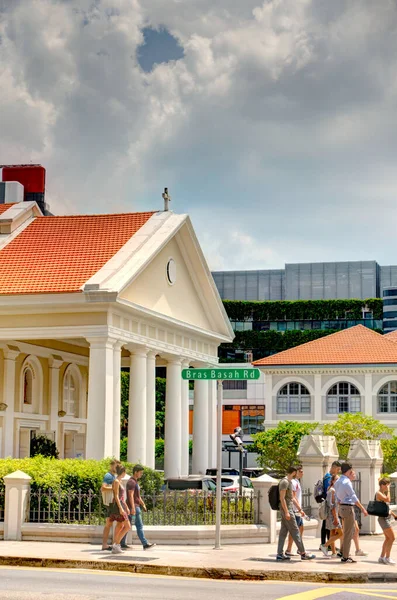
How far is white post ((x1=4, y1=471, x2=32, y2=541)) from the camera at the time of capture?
22.2 m

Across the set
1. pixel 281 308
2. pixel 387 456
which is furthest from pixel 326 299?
pixel 387 456

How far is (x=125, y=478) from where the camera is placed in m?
21.8

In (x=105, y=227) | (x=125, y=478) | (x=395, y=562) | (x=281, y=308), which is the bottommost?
(x=395, y=562)

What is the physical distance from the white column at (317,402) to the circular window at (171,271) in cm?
2860

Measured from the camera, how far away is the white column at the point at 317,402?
64.9 m

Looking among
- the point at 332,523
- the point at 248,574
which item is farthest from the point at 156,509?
the point at 248,574

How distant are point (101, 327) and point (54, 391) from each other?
9.59 metres

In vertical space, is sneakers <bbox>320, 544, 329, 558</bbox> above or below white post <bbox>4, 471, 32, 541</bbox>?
below

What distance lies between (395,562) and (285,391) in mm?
46827

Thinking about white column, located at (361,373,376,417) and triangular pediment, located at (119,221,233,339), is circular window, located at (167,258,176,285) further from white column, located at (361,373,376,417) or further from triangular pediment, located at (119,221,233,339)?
white column, located at (361,373,376,417)

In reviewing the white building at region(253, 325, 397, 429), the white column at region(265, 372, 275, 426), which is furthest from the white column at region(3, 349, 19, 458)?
the white column at region(265, 372, 275, 426)

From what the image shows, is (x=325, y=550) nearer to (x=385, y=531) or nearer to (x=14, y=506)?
(x=385, y=531)

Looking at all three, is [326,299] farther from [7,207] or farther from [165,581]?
[165,581]

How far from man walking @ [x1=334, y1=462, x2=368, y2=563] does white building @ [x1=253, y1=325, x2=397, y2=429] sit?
44.8 metres
